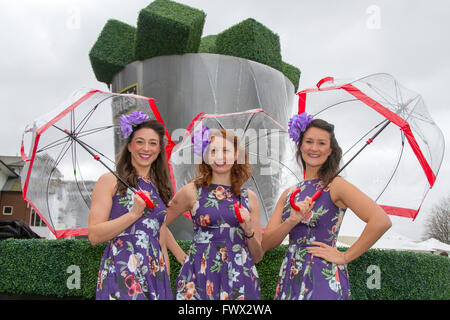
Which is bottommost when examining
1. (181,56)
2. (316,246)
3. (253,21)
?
(316,246)

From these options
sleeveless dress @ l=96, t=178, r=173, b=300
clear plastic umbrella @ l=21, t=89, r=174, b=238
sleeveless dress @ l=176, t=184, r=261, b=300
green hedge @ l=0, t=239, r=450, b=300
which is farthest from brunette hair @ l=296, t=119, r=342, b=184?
green hedge @ l=0, t=239, r=450, b=300

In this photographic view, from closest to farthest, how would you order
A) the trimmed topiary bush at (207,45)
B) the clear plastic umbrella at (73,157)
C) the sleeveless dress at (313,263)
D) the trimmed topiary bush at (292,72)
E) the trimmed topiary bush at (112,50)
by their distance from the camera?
1. the sleeveless dress at (313,263)
2. the clear plastic umbrella at (73,157)
3. the trimmed topiary bush at (112,50)
4. the trimmed topiary bush at (207,45)
5. the trimmed topiary bush at (292,72)

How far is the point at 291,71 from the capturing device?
1192cm

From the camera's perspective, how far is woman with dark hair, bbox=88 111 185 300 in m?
2.42

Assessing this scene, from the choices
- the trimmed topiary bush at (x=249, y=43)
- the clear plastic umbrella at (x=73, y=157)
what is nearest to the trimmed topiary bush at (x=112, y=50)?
the trimmed topiary bush at (x=249, y=43)

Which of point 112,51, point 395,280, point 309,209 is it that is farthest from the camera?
point 112,51

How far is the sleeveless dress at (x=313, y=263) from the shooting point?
2.35m

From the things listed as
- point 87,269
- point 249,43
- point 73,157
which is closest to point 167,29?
point 249,43

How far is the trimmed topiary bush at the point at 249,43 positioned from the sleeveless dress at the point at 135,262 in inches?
281

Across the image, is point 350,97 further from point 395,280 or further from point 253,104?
point 253,104

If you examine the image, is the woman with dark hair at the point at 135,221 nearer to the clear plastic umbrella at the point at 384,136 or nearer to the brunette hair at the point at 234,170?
the brunette hair at the point at 234,170

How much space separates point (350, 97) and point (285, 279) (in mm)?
1355
